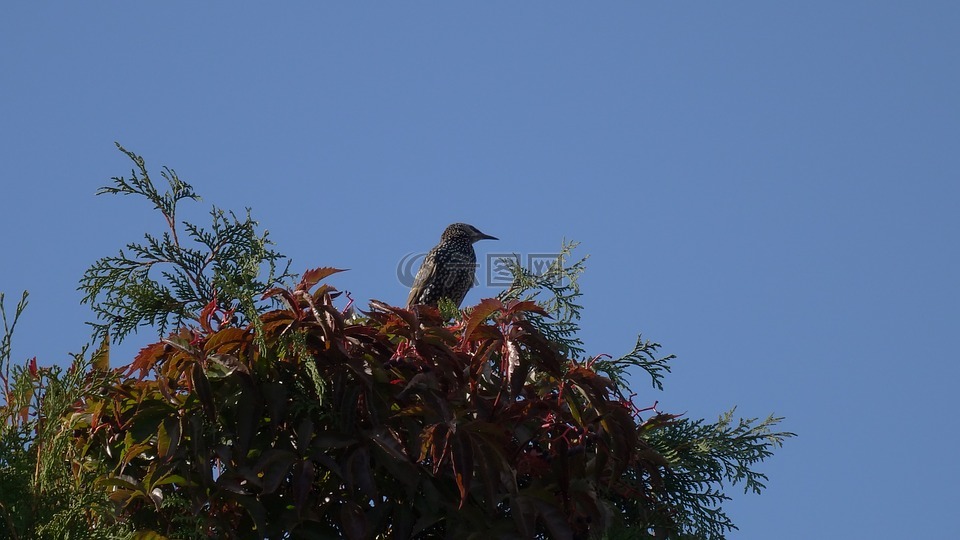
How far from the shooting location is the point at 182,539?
3.37 meters

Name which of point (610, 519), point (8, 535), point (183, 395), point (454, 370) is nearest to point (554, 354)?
point (454, 370)

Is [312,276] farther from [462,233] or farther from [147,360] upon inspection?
[462,233]

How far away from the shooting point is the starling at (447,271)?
28.3 ft

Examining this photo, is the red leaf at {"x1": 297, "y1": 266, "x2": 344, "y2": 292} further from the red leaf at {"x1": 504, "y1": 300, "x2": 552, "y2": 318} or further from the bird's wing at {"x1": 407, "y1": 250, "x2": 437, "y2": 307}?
the bird's wing at {"x1": 407, "y1": 250, "x2": 437, "y2": 307}

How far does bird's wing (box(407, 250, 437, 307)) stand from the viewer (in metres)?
8.71

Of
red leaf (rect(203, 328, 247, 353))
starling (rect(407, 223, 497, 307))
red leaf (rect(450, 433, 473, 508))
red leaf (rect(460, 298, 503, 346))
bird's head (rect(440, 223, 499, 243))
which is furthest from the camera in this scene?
bird's head (rect(440, 223, 499, 243))

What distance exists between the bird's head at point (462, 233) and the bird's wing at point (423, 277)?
232 mm

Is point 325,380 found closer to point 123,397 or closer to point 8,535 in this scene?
point 123,397

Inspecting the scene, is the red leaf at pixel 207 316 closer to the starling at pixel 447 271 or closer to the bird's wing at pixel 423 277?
the starling at pixel 447 271

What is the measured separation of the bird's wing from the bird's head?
0.23 meters

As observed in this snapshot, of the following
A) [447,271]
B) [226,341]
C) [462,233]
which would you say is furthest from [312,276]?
[462,233]

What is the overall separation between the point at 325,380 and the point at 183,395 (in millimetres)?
403

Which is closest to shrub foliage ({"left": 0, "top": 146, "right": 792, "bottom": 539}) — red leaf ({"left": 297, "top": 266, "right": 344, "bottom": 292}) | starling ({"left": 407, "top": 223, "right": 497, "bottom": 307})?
red leaf ({"left": 297, "top": 266, "right": 344, "bottom": 292})

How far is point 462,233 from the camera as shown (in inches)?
359
